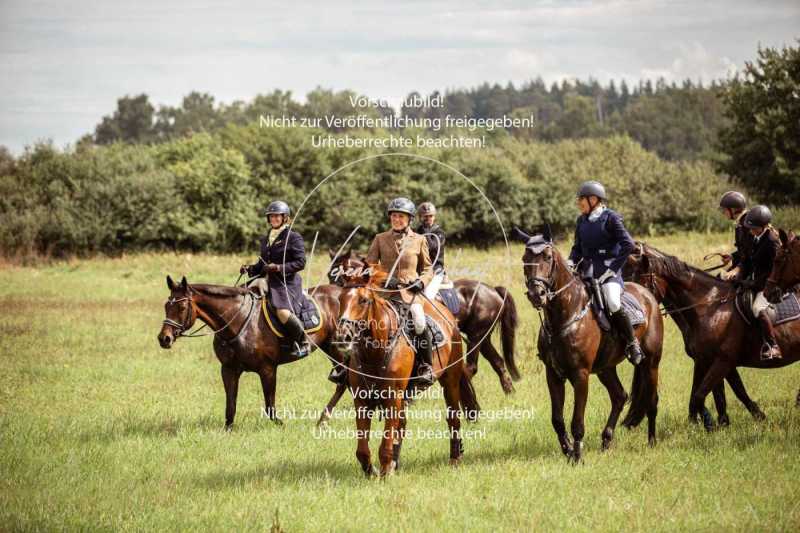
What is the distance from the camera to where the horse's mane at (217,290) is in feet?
39.7

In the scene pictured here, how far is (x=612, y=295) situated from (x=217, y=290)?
19.4 feet

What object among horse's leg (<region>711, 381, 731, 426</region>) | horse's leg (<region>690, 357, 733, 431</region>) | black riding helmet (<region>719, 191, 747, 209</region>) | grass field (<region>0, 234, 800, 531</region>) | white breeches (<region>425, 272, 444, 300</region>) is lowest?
grass field (<region>0, 234, 800, 531</region>)

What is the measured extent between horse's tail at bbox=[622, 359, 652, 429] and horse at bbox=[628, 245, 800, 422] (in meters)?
0.71

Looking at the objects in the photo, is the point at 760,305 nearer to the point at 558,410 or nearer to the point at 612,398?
the point at 612,398

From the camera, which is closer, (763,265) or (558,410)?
(558,410)

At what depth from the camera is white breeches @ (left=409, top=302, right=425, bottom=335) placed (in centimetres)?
940

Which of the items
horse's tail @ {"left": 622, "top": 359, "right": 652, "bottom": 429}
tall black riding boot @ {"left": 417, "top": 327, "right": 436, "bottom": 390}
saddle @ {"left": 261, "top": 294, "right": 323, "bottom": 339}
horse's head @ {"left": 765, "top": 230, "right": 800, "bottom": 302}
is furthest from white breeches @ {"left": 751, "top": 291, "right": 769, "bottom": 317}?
saddle @ {"left": 261, "top": 294, "right": 323, "bottom": 339}

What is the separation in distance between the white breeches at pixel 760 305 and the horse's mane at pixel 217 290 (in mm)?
7554

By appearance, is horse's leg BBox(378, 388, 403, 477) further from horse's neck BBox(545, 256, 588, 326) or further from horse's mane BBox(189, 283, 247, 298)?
horse's mane BBox(189, 283, 247, 298)

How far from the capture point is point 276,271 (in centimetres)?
1213

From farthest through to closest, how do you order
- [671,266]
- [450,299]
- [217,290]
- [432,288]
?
1. [450,299]
2. [217,290]
3. [671,266]
4. [432,288]

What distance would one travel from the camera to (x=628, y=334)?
10422 mm

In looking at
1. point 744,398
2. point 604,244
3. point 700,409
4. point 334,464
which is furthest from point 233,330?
point 744,398

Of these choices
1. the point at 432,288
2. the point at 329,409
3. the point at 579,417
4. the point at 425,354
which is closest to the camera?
the point at 425,354
